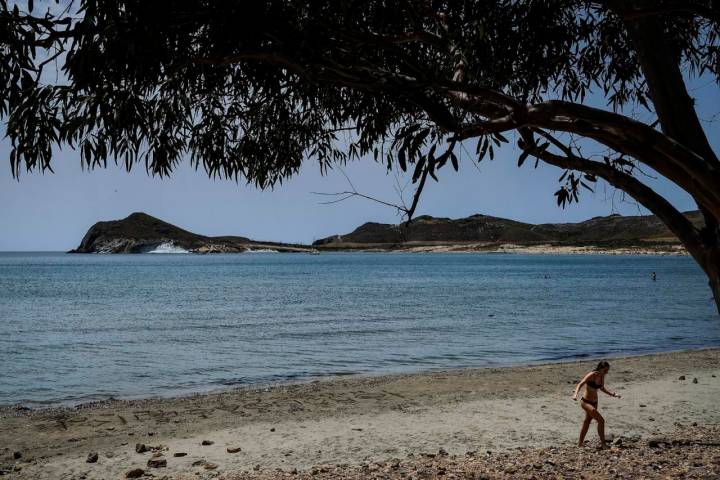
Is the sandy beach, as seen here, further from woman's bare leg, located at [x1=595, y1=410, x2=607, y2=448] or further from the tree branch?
the tree branch

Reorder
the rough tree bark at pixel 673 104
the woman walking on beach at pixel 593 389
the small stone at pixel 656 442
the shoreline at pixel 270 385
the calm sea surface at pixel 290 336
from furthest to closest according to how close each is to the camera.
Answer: the calm sea surface at pixel 290 336, the shoreline at pixel 270 385, the small stone at pixel 656 442, the woman walking on beach at pixel 593 389, the rough tree bark at pixel 673 104

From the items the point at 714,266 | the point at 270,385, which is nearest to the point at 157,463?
the point at 714,266

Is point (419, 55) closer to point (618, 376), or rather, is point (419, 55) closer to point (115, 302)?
point (618, 376)

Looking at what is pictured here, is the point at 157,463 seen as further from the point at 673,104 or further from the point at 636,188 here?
the point at 673,104

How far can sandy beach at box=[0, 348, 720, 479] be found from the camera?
832cm

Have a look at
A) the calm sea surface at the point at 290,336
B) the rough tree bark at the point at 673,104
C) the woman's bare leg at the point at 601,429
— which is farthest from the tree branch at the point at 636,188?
the calm sea surface at the point at 290,336

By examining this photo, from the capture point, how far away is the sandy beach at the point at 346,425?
8320mm

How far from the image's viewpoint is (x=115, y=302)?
4556cm

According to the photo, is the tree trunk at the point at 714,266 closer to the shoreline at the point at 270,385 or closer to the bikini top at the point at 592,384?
the bikini top at the point at 592,384

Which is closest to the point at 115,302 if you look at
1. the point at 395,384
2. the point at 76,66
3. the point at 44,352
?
the point at 44,352

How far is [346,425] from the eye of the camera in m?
10.6

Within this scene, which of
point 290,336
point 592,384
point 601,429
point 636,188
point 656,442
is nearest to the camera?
point 636,188

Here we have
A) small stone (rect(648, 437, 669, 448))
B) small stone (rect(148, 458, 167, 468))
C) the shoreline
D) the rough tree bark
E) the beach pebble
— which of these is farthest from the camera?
the shoreline

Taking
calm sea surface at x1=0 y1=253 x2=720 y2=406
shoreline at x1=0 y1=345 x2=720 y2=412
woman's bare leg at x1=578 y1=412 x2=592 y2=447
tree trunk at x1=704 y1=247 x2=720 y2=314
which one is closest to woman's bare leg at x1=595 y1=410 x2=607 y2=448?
woman's bare leg at x1=578 y1=412 x2=592 y2=447
